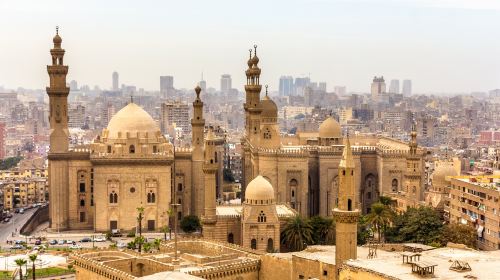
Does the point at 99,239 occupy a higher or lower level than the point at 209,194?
lower

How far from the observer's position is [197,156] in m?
52.0

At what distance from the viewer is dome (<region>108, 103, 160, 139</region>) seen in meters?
51.6

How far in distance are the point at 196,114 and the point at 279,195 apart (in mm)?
7507

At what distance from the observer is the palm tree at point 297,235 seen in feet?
136

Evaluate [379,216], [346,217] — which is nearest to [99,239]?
[379,216]

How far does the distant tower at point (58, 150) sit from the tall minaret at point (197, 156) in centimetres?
770

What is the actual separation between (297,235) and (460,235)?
7899mm

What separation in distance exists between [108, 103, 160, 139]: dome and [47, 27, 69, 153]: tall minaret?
9.30ft

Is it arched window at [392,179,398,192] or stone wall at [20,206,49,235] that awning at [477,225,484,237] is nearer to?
arched window at [392,179,398,192]

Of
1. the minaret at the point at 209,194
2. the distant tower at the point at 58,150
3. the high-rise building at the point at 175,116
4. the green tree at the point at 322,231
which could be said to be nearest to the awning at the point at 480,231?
the green tree at the point at 322,231

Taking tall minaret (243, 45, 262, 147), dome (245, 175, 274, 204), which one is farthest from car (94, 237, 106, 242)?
dome (245, 175, 274, 204)

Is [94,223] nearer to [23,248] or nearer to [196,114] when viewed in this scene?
[23,248]

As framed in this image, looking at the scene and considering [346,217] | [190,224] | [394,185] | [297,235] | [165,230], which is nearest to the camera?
[346,217]

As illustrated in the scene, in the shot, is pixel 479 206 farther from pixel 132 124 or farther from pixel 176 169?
pixel 132 124
